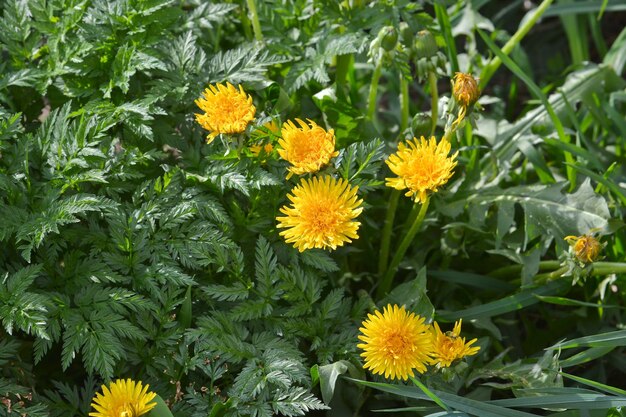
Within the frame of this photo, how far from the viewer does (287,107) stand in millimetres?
2133

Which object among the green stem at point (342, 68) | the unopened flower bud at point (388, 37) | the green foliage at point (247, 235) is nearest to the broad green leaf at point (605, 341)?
the green foliage at point (247, 235)

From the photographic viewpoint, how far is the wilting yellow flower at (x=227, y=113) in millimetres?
1774

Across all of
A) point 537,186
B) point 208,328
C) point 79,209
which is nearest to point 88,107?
point 79,209

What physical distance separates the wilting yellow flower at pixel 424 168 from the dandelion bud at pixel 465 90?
12 cm

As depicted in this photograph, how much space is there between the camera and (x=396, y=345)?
170 cm

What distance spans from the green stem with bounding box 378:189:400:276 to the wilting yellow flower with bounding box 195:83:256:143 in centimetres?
48

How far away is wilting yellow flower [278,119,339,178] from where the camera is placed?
1743 millimetres

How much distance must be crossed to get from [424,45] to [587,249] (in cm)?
59

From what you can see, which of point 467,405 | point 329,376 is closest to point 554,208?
point 467,405

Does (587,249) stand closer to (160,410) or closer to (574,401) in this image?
(574,401)

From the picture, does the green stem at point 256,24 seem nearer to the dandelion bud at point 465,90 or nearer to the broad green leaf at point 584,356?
the dandelion bud at point 465,90

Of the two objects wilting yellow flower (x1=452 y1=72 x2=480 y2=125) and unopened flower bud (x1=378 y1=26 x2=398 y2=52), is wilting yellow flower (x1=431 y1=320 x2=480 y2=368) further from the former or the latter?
unopened flower bud (x1=378 y1=26 x2=398 y2=52)

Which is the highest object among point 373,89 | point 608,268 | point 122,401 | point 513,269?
point 373,89

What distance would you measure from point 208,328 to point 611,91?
1.59 metres
